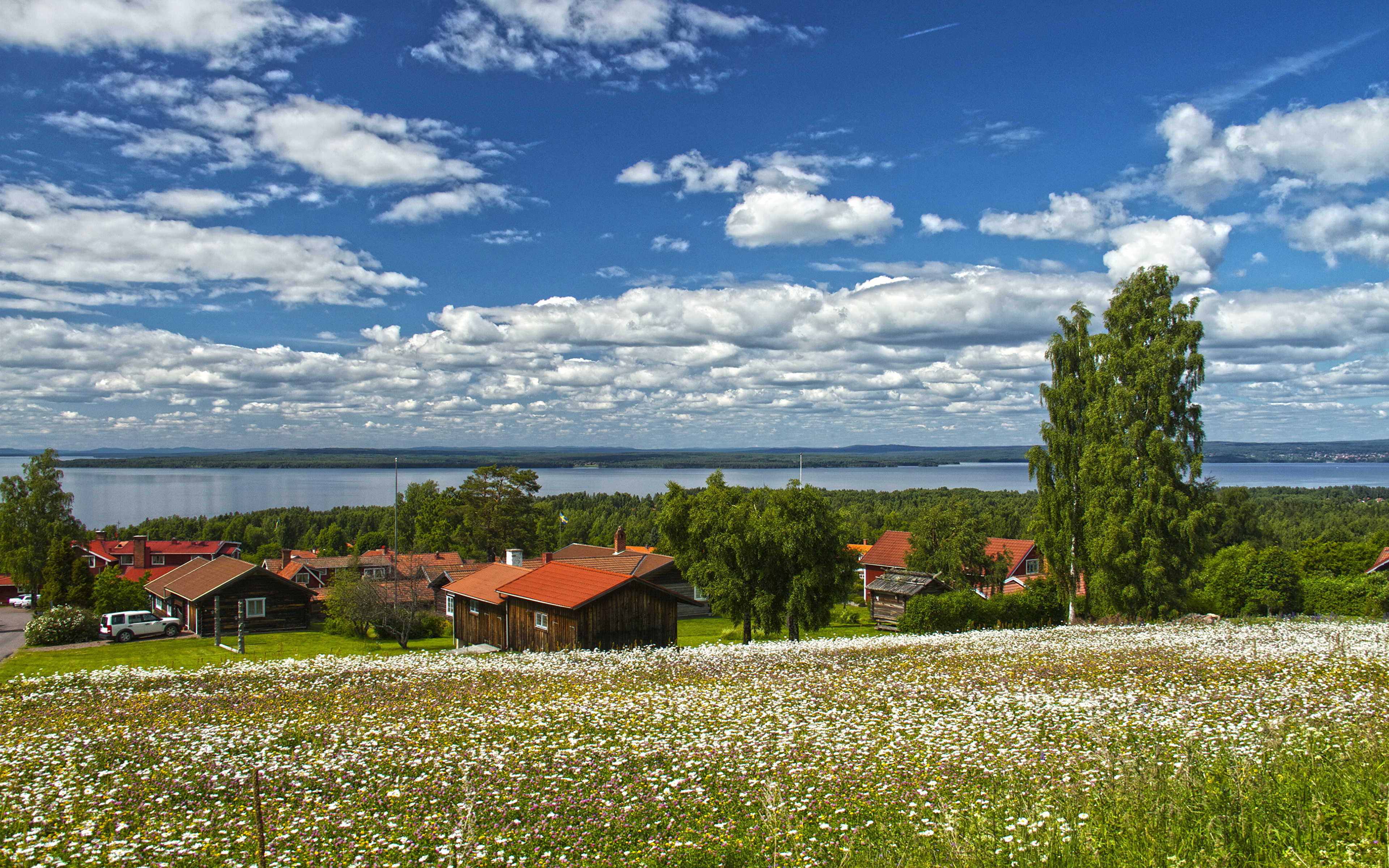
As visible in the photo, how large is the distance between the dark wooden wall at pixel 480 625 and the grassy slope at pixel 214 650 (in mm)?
1408

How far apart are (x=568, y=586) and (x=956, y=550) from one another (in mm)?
36002

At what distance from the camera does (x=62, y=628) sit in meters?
41.5

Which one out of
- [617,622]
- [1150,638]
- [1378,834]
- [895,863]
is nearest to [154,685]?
[617,622]

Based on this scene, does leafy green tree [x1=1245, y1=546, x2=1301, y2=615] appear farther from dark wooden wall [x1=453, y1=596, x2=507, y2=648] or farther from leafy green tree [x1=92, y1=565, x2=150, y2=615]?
leafy green tree [x1=92, y1=565, x2=150, y2=615]

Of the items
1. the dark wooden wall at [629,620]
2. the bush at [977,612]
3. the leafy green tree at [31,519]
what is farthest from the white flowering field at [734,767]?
the leafy green tree at [31,519]

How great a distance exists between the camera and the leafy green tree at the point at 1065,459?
3438cm

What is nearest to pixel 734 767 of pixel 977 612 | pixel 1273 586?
pixel 977 612

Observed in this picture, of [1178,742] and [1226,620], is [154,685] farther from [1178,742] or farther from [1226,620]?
[1226,620]

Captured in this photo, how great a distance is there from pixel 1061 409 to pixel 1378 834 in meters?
32.1

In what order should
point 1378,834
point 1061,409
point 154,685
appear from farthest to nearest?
point 1061,409 → point 154,685 → point 1378,834

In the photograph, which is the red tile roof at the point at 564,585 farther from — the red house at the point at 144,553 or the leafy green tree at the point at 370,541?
the leafy green tree at the point at 370,541

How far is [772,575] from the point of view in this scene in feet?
108

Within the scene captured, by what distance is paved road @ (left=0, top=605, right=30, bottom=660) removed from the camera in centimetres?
4013

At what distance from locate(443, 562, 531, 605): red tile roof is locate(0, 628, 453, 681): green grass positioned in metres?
3.30
